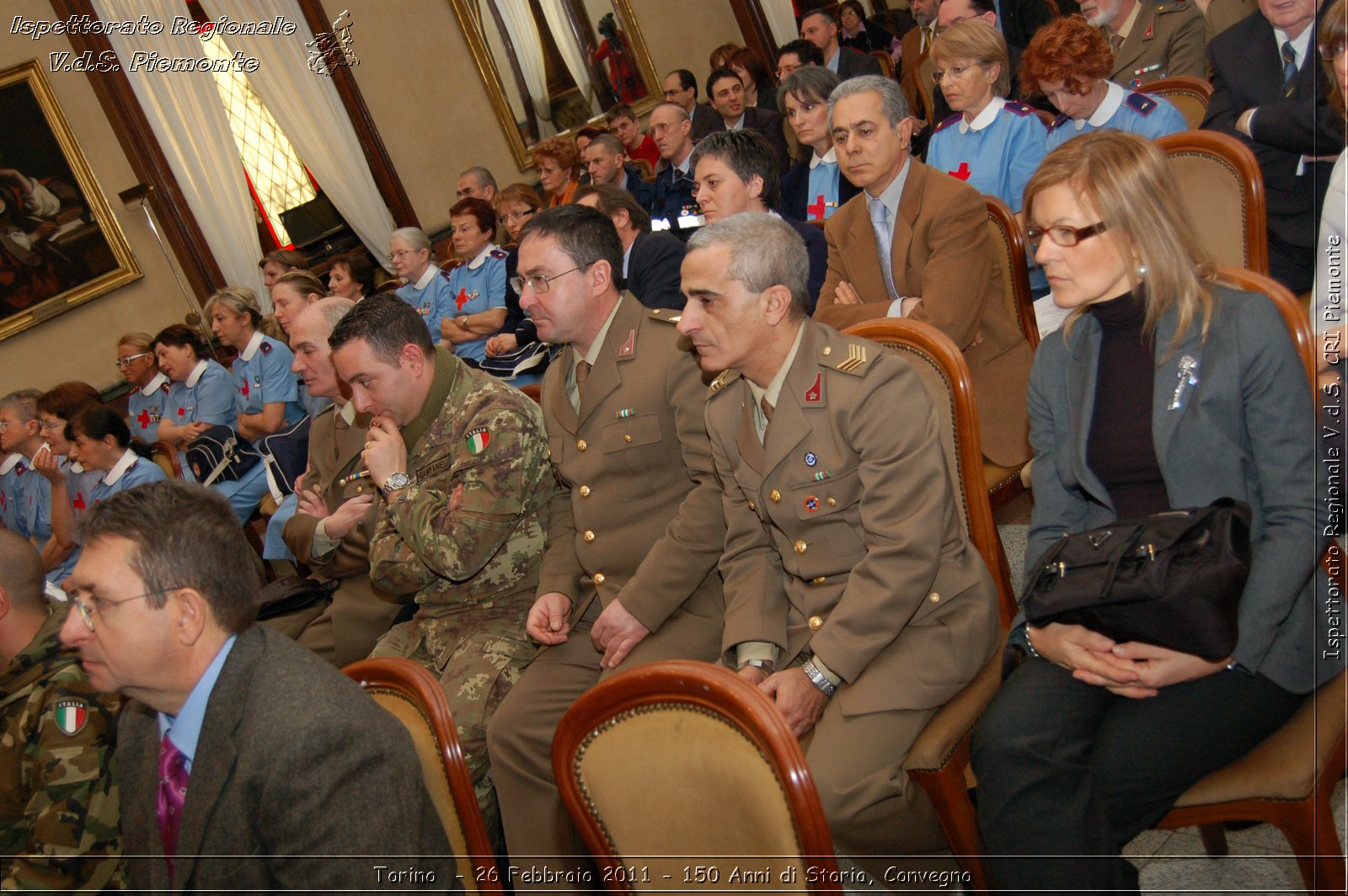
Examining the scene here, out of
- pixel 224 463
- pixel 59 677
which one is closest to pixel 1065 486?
pixel 59 677

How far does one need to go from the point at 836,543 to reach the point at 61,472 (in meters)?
4.78

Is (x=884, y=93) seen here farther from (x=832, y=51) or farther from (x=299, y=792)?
(x=832, y=51)

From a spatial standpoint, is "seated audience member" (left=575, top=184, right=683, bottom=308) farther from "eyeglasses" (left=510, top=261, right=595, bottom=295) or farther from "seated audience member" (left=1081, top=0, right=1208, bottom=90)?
"seated audience member" (left=1081, top=0, right=1208, bottom=90)

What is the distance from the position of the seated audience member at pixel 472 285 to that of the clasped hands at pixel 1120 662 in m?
3.94

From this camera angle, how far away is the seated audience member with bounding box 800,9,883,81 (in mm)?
7020

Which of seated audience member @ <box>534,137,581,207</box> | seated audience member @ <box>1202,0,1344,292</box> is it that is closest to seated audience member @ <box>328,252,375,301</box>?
seated audience member @ <box>534,137,581,207</box>

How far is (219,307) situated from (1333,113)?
5.06 meters

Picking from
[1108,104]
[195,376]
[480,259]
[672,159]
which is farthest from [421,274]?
[1108,104]

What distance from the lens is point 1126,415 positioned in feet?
6.02

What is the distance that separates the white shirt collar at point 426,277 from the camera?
5801 mm

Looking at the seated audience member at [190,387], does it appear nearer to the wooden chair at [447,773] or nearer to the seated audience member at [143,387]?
the seated audience member at [143,387]

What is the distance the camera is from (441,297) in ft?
18.6

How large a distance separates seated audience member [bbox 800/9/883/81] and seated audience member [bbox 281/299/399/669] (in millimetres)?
4850

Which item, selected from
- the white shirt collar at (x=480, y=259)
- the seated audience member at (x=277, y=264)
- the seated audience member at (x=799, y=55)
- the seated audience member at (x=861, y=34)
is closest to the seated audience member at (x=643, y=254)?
the white shirt collar at (x=480, y=259)
